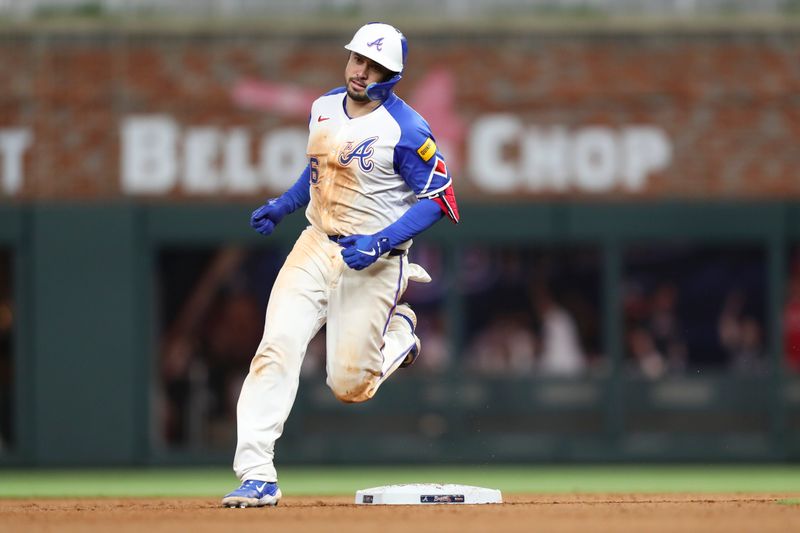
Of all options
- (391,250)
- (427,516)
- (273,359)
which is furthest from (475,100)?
(427,516)

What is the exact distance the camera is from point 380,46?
9.12 metres

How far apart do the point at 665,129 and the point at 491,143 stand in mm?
1843

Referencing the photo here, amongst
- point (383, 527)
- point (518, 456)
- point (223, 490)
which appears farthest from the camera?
point (518, 456)

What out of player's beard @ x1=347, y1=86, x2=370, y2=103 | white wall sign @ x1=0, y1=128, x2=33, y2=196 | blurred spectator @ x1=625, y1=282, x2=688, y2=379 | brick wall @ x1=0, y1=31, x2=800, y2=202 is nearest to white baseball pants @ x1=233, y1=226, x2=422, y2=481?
player's beard @ x1=347, y1=86, x2=370, y2=103

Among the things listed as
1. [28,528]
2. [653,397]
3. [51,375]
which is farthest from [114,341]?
[28,528]

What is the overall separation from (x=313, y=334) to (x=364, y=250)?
2.14ft

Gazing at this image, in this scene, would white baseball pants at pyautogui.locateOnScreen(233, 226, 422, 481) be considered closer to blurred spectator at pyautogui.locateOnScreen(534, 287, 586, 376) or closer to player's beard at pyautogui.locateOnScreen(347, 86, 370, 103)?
player's beard at pyautogui.locateOnScreen(347, 86, 370, 103)

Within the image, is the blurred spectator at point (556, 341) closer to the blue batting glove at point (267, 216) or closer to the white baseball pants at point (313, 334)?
the white baseball pants at point (313, 334)

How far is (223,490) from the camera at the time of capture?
13797 millimetres

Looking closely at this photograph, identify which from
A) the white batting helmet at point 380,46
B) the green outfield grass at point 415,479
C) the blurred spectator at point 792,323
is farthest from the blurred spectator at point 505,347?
the white batting helmet at point 380,46

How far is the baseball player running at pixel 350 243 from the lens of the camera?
9.02 meters

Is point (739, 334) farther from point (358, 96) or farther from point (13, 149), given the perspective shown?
point (358, 96)

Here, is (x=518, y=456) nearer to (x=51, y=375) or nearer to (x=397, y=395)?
(x=397, y=395)

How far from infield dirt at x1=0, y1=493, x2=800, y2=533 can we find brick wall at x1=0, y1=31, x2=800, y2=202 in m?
7.88
